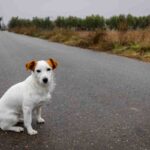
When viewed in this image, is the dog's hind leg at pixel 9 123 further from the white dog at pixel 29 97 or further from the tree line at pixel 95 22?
the tree line at pixel 95 22

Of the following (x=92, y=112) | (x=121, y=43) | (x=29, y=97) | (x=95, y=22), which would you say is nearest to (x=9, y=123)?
(x=29, y=97)

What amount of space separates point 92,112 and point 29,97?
159 cm

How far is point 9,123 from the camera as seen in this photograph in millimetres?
4941

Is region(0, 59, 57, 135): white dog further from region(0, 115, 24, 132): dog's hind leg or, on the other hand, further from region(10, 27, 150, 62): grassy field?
region(10, 27, 150, 62): grassy field

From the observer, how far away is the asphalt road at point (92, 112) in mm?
4742

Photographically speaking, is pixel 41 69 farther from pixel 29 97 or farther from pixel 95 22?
pixel 95 22

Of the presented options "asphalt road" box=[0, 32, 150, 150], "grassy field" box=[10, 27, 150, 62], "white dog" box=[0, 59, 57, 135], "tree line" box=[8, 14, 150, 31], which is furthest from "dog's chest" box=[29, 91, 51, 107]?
"tree line" box=[8, 14, 150, 31]

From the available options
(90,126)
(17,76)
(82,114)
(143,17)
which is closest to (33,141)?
(90,126)

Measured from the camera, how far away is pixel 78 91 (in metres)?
7.79

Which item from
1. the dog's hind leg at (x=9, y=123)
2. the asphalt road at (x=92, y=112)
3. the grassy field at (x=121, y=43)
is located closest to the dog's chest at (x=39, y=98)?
the dog's hind leg at (x=9, y=123)

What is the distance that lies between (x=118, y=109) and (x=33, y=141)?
2.03 meters

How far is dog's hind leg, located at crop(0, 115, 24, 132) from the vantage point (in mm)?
4898

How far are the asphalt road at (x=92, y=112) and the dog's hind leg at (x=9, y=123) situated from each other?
71 millimetres

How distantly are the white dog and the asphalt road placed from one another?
192 mm
